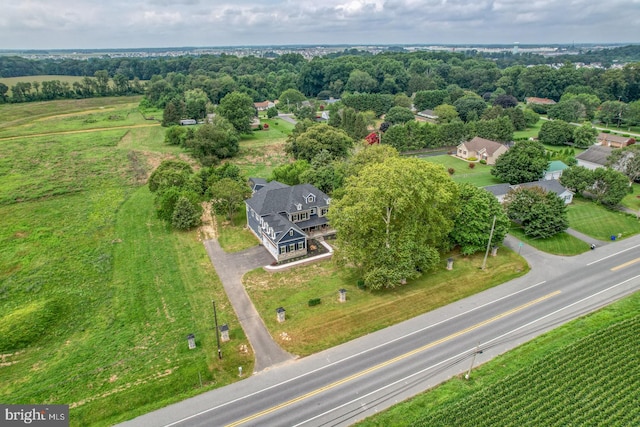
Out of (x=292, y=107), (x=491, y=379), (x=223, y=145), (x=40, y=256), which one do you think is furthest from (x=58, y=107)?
(x=491, y=379)

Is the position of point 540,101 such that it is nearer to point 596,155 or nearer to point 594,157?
point 596,155

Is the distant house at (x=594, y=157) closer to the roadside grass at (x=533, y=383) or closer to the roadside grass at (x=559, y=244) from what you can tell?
the roadside grass at (x=559, y=244)

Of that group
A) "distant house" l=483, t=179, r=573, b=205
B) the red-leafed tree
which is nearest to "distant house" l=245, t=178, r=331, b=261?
"distant house" l=483, t=179, r=573, b=205

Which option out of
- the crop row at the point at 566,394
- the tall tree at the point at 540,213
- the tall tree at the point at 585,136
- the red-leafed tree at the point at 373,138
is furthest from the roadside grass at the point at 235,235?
the tall tree at the point at 585,136

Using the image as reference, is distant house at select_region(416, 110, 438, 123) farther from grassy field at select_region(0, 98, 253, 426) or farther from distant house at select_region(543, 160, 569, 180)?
grassy field at select_region(0, 98, 253, 426)

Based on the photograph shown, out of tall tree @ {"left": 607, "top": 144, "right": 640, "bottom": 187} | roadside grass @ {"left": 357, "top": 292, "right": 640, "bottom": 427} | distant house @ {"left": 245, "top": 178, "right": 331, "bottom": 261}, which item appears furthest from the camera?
tall tree @ {"left": 607, "top": 144, "right": 640, "bottom": 187}

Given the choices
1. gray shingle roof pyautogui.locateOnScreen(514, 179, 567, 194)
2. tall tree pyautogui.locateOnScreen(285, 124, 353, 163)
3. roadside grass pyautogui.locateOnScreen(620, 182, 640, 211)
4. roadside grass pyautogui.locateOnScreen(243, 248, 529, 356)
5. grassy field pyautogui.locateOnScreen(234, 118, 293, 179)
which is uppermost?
tall tree pyautogui.locateOnScreen(285, 124, 353, 163)
